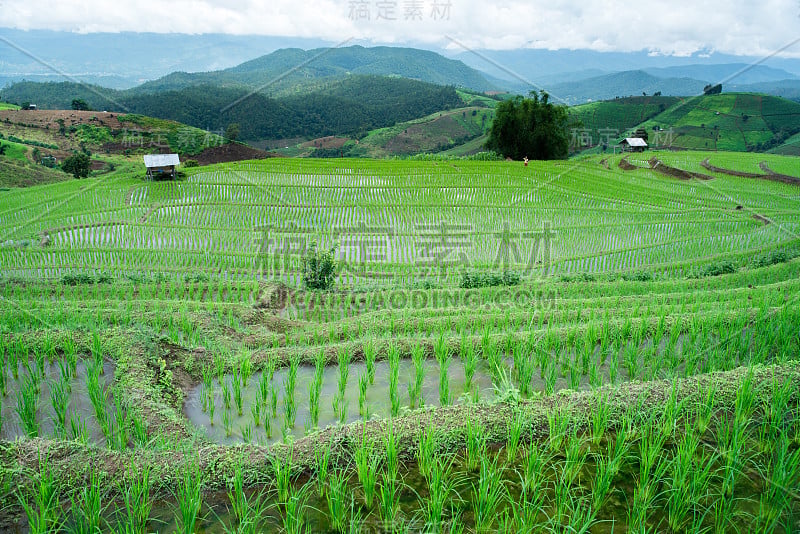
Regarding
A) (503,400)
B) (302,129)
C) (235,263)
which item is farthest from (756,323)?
(302,129)

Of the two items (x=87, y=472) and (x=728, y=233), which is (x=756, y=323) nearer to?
(x=87, y=472)

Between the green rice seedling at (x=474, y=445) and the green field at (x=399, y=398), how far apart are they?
2cm

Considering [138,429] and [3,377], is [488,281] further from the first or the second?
[3,377]

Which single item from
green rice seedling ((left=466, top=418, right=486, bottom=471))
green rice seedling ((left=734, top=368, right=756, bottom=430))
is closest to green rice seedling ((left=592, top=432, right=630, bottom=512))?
green rice seedling ((left=466, top=418, right=486, bottom=471))

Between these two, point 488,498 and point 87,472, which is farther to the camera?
point 87,472

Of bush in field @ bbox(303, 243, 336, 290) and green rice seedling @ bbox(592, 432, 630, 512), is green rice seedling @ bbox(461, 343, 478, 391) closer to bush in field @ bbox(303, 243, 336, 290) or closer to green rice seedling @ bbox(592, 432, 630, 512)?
green rice seedling @ bbox(592, 432, 630, 512)

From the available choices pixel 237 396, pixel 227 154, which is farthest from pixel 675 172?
pixel 227 154

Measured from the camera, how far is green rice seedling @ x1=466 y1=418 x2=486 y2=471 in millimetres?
2897

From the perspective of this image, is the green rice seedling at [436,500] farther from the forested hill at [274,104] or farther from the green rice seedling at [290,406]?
the forested hill at [274,104]

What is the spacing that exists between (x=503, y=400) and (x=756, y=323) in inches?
128

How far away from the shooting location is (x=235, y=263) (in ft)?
36.6

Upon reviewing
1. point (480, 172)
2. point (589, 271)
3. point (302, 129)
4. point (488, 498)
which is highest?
point (302, 129)

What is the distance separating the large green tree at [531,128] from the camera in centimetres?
3006

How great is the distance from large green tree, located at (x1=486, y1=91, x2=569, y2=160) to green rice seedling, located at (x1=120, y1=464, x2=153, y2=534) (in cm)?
3063
